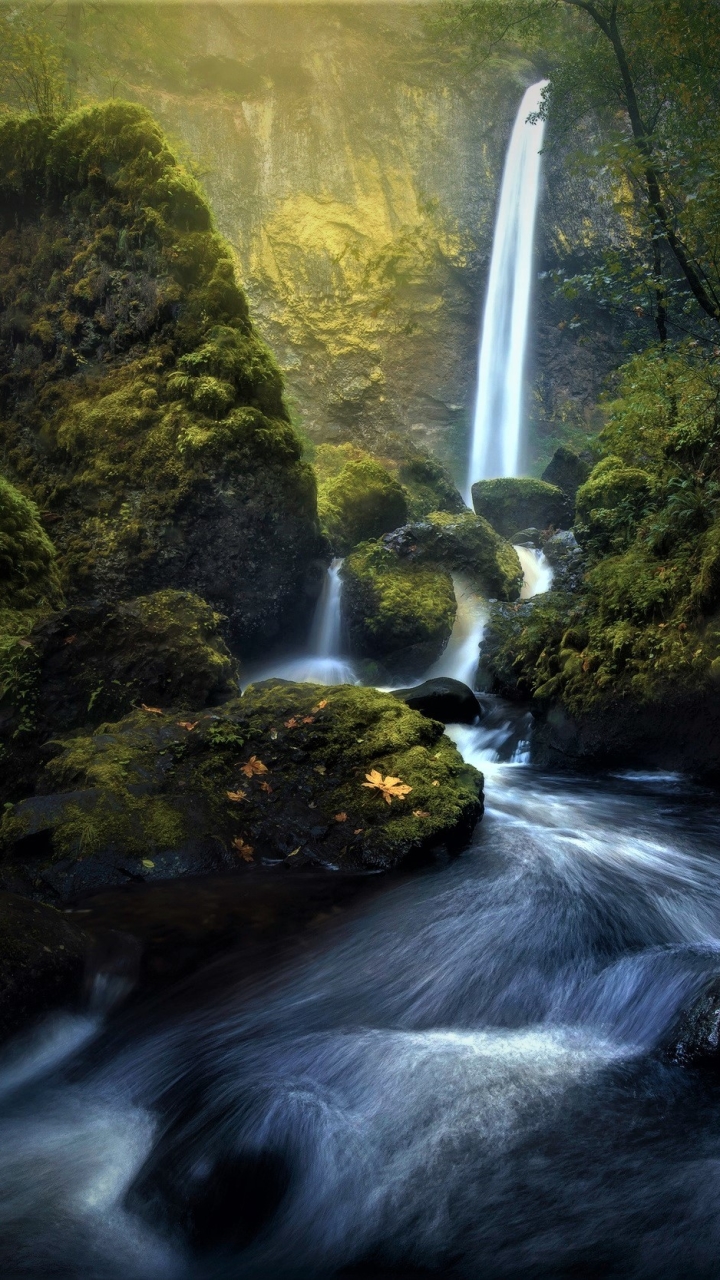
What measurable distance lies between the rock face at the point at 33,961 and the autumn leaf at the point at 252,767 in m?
1.78

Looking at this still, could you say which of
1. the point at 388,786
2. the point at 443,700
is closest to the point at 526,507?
the point at 443,700

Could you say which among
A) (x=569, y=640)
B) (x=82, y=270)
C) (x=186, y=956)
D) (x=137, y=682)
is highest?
(x=82, y=270)

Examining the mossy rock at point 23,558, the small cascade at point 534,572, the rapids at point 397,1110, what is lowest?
the rapids at point 397,1110

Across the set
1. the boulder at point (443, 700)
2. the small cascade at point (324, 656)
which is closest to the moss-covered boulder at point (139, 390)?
the small cascade at point (324, 656)

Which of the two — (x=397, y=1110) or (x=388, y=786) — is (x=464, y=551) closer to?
(x=388, y=786)

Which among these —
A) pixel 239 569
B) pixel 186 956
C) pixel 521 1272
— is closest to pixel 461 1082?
pixel 521 1272

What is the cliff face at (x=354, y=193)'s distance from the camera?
26.2m

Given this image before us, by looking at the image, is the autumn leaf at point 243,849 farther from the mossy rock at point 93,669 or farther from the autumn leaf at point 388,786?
the mossy rock at point 93,669

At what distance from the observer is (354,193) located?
27344 millimetres

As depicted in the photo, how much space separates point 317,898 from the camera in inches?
169

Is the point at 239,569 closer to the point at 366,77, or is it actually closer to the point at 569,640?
the point at 569,640

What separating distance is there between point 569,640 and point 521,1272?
6224 mm

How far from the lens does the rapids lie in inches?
83.7

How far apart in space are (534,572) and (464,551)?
9.63 ft
